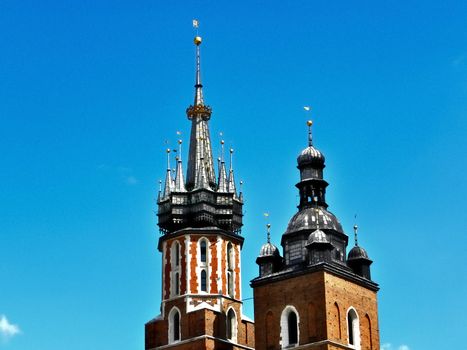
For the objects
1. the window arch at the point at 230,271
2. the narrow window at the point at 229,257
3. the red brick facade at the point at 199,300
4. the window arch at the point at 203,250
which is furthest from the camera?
the narrow window at the point at 229,257

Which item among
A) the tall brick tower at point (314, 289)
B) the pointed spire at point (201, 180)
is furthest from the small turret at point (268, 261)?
the pointed spire at point (201, 180)

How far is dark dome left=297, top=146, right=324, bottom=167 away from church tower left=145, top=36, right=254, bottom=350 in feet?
26.2

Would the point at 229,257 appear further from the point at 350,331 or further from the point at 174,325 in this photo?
the point at 350,331

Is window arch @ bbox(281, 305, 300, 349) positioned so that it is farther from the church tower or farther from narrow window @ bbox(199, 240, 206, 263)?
narrow window @ bbox(199, 240, 206, 263)

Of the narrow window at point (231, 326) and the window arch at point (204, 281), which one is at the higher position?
→ the window arch at point (204, 281)

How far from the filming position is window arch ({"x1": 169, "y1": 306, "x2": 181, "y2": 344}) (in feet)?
300

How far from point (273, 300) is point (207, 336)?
6.45 meters

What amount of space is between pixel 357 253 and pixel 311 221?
4374mm

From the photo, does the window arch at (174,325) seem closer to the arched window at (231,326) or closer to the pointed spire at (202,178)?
the arched window at (231,326)

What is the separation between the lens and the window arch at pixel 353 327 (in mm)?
84750

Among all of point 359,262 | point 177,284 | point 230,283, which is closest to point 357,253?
point 359,262

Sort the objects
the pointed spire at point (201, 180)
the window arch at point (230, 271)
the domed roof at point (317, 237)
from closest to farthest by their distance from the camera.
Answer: the domed roof at point (317, 237) < the window arch at point (230, 271) < the pointed spire at point (201, 180)

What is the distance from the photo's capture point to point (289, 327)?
8450 centimetres

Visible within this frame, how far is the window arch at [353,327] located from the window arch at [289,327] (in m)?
3.97
